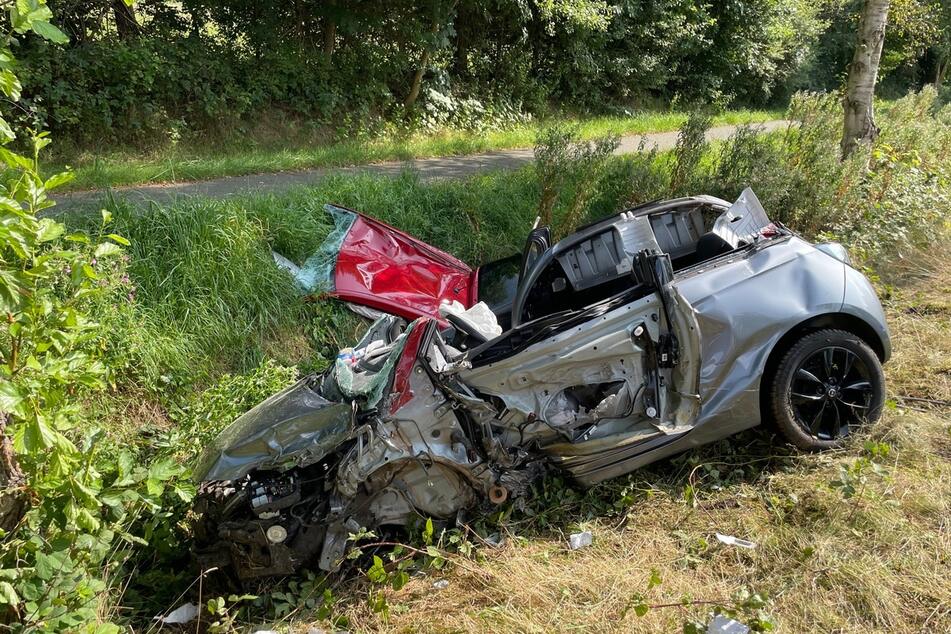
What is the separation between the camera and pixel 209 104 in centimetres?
1067

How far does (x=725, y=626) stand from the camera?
3006mm

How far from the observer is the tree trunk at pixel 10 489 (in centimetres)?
316

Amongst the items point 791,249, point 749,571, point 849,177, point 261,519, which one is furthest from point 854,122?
point 261,519

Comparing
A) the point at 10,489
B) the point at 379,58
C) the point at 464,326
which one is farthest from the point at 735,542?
the point at 379,58

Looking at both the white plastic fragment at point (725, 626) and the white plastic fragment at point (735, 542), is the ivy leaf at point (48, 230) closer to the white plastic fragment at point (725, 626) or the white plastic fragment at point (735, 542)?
the white plastic fragment at point (725, 626)

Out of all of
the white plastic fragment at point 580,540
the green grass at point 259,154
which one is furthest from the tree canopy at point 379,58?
the white plastic fragment at point 580,540

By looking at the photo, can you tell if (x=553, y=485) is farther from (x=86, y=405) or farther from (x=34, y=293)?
(x=86, y=405)

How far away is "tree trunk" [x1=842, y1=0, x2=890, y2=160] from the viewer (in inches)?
344

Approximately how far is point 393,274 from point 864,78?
22.8 feet

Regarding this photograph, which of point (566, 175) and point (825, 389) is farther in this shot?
point (566, 175)

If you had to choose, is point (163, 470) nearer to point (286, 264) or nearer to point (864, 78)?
point (286, 264)

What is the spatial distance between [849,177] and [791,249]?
517 cm

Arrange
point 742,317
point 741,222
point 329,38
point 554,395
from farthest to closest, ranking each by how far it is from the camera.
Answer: point 329,38 → point 741,222 → point 742,317 → point 554,395

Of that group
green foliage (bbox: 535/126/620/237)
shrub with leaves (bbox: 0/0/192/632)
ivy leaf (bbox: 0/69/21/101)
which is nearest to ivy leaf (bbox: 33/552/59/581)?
shrub with leaves (bbox: 0/0/192/632)
